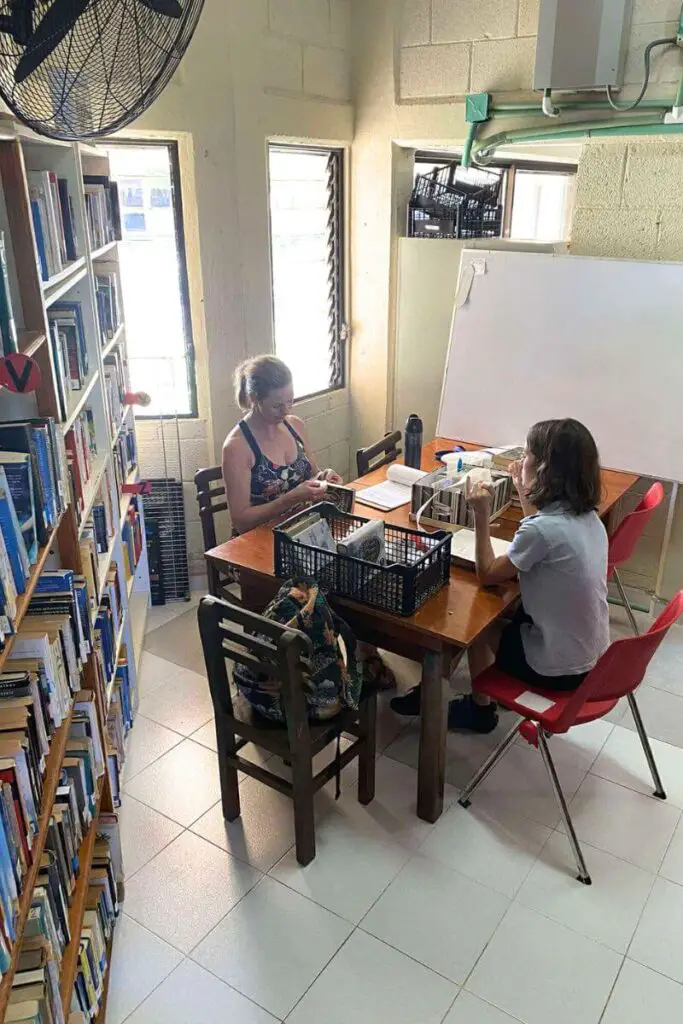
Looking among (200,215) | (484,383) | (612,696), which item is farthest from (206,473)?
(612,696)

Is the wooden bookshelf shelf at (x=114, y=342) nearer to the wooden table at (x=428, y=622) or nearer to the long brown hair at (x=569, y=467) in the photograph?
the wooden table at (x=428, y=622)

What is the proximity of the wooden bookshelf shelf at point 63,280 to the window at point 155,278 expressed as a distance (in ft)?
3.51

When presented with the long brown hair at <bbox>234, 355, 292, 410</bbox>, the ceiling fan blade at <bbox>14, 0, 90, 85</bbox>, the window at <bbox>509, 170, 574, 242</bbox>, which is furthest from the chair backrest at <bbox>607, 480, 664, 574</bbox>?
the window at <bbox>509, 170, 574, 242</bbox>

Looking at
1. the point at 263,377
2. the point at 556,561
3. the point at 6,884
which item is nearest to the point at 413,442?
the point at 263,377

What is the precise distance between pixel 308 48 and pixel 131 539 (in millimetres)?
2428

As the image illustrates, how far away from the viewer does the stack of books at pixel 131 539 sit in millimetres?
2976

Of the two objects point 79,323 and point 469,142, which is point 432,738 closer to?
point 79,323

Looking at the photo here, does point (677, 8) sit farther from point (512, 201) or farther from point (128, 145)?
point (128, 145)

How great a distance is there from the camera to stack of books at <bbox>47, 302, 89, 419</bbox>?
2184 millimetres

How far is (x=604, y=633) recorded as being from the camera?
221 cm

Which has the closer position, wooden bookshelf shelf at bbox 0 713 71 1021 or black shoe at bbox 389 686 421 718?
wooden bookshelf shelf at bbox 0 713 71 1021

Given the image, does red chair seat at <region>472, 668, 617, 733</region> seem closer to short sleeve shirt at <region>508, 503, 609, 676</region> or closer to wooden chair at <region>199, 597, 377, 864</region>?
short sleeve shirt at <region>508, 503, 609, 676</region>

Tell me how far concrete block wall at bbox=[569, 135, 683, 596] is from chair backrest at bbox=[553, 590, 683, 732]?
4.77 feet

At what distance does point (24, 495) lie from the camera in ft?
4.67
